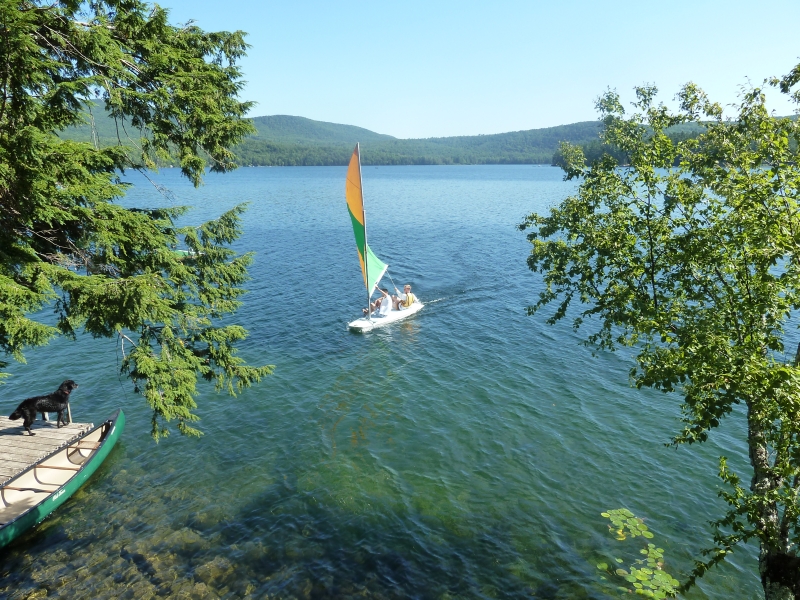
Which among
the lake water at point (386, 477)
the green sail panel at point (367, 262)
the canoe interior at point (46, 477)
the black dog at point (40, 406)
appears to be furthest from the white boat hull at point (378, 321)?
the black dog at point (40, 406)

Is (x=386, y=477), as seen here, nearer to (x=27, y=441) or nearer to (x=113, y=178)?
(x=113, y=178)

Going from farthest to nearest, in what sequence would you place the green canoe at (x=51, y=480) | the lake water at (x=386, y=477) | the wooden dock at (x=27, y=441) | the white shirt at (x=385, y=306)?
the white shirt at (x=385, y=306)
the wooden dock at (x=27, y=441)
the green canoe at (x=51, y=480)
the lake water at (x=386, y=477)

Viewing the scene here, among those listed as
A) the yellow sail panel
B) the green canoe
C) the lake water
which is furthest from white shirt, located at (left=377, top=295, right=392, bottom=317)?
the green canoe

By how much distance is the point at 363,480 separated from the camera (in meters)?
15.2

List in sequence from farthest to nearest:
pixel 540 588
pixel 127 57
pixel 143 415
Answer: pixel 143 415
pixel 540 588
pixel 127 57

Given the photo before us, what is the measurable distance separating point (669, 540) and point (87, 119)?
17.3m

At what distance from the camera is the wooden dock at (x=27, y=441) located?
1473 cm

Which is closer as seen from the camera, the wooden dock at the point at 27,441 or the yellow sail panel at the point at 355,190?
the wooden dock at the point at 27,441

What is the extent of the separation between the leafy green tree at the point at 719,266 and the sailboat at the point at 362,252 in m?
15.1

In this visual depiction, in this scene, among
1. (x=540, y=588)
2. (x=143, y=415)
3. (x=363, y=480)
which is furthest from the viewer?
(x=143, y=415)

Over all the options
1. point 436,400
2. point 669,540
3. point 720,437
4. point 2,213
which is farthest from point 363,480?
point 720,437

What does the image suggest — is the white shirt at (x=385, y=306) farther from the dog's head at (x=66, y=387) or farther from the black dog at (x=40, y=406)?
the black dog at (x=40, y=406)

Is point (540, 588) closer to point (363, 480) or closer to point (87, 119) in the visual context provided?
point (363, 480)

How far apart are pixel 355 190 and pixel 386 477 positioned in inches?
633
